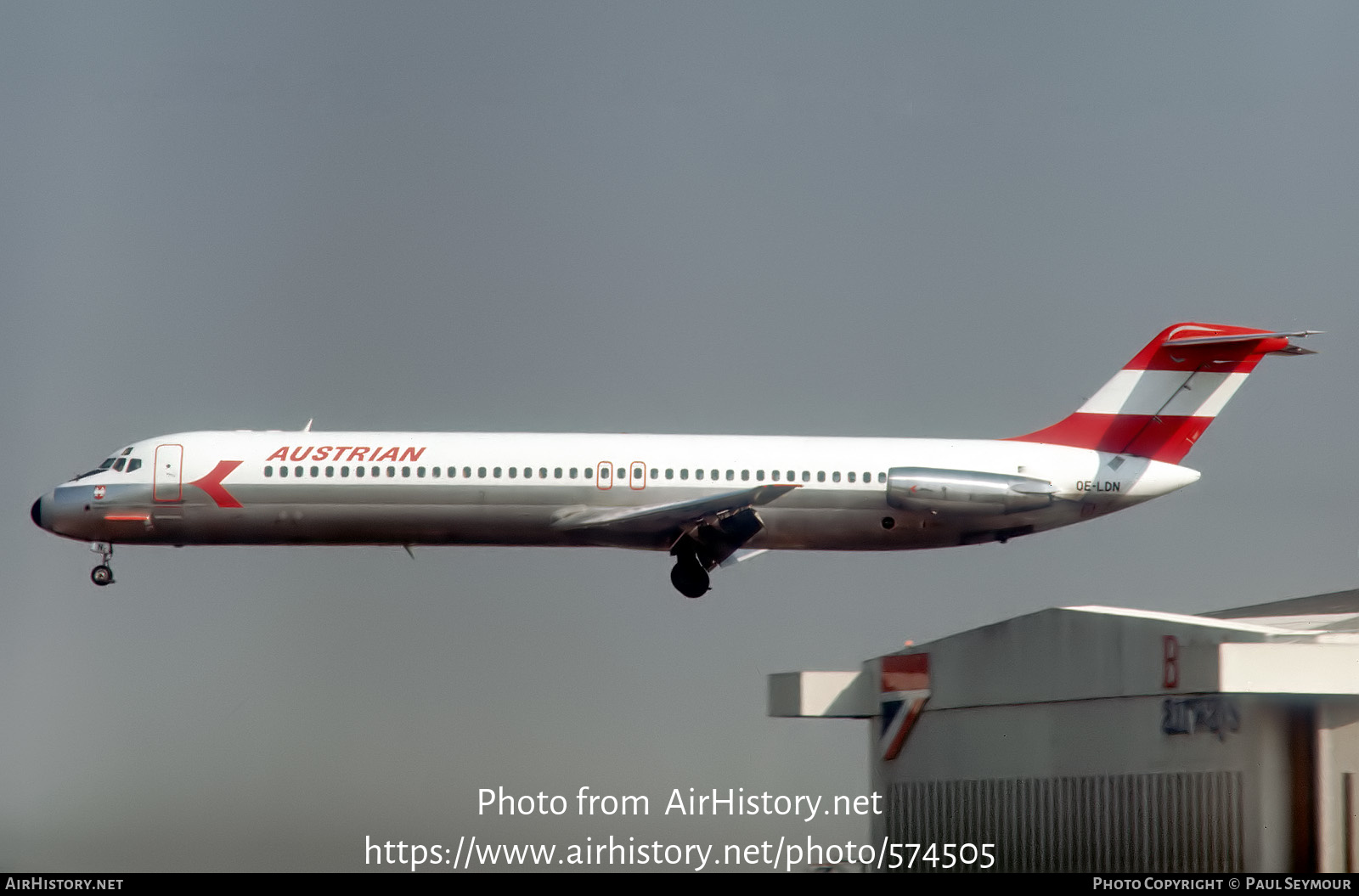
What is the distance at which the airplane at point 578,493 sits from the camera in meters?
35.9

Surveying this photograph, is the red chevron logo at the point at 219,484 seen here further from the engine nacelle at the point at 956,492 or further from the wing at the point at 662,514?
the engine nacelle at the point at 956,492

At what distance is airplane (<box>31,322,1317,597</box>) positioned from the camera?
118ft

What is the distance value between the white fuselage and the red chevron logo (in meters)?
0.02

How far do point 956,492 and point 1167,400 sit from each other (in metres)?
5.88

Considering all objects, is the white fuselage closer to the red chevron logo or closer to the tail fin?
the red chevron logo

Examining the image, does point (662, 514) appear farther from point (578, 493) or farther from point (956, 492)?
point (956, 492)

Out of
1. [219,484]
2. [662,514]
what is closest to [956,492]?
[662,514]

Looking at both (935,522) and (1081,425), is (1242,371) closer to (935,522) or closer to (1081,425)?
(1081,425)

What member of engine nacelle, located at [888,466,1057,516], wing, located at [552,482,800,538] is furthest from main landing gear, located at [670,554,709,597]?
engine nacelle, located at [888,466,1057,516]

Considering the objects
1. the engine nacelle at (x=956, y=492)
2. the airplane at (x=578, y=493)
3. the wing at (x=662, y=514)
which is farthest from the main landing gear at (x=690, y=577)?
the engine nacelle at (x=956, y=492)

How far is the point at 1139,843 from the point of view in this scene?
35.4 metres

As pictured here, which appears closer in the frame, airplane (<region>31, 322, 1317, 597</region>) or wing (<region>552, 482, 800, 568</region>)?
wing (<region>552, 482, 800, 568</region>)
